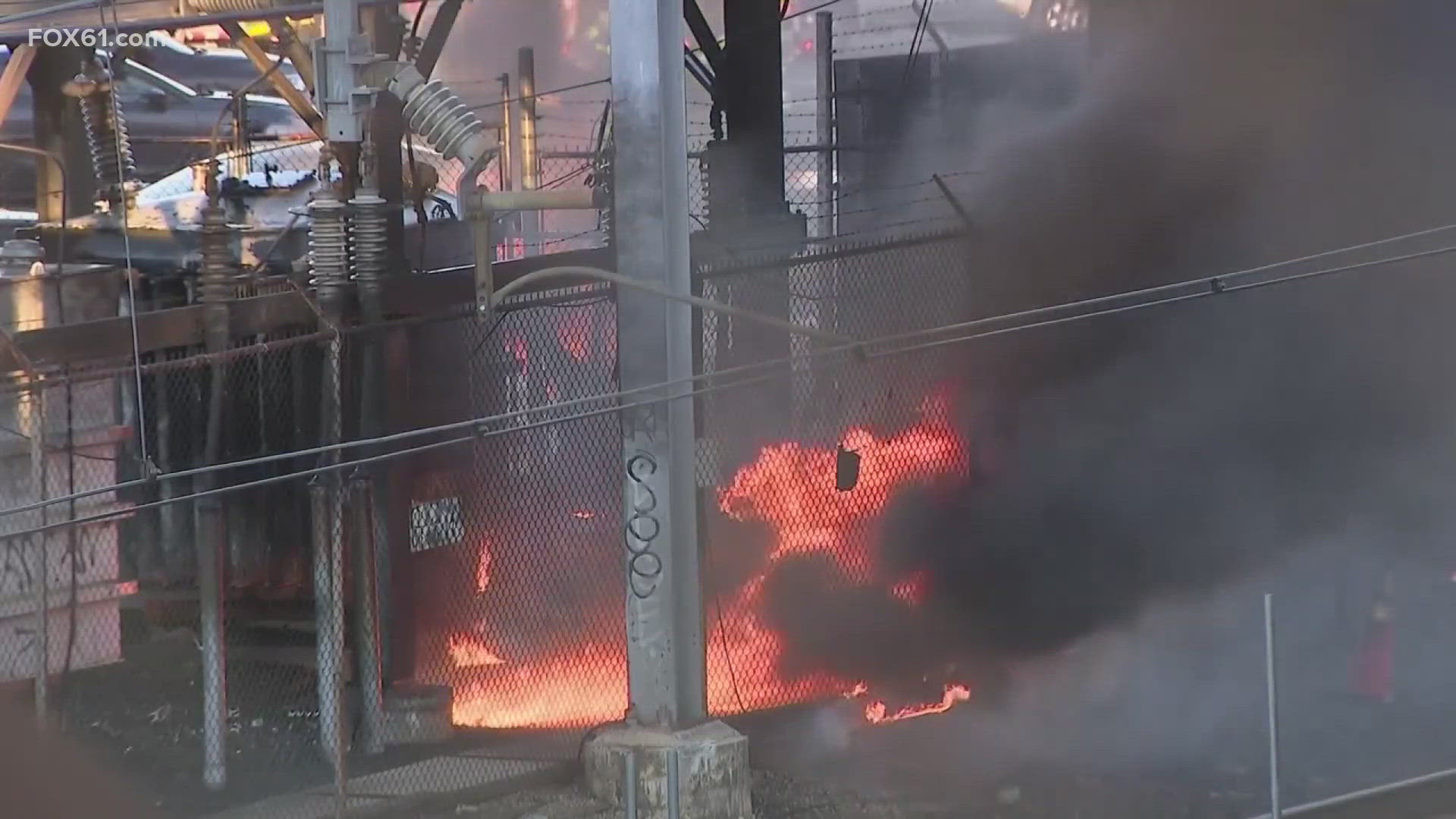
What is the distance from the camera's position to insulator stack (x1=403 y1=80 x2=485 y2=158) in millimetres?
6730

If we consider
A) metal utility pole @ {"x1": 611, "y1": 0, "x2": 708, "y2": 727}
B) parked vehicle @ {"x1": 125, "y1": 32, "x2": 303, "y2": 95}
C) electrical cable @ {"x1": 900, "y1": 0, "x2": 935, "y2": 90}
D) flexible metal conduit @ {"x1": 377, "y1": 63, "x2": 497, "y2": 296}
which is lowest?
metal utility pole @ {"x1": 611, "y1": 0, "x2": 708, "y2": 727}

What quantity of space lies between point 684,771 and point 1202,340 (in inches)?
193

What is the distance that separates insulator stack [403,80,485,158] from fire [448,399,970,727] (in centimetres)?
164

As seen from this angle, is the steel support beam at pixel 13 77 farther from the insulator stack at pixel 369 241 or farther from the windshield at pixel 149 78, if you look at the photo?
the insulator stack at pixel 369 241

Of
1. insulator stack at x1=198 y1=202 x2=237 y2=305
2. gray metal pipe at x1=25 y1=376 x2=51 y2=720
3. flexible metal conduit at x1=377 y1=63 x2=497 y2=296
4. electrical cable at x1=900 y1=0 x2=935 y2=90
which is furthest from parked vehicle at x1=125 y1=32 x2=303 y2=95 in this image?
gray metal pipe at x1=25 y1=376 x2=51 y2=720

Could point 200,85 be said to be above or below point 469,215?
above

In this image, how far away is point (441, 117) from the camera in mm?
6742

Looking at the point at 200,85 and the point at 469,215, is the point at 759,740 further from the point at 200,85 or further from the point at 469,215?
the point at 200,85

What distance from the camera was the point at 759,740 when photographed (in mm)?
7828

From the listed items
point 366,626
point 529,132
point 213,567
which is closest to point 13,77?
point 213,567

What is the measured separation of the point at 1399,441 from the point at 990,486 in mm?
2520

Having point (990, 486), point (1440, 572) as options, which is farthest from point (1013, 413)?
point (1440, 572)

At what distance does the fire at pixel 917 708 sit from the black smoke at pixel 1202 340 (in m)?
0.31

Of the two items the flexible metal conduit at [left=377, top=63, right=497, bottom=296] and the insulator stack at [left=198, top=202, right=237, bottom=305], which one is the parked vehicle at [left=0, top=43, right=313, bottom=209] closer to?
the insulator stack at [left=198, top=202, right=237, bottom=305]
